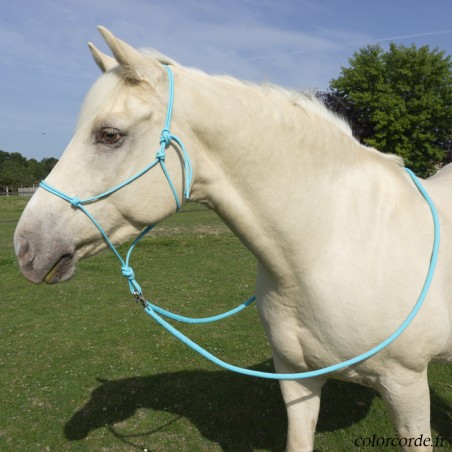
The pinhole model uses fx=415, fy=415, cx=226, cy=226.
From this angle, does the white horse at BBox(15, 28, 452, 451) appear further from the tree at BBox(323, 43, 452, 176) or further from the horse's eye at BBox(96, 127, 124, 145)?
the tree at BBox(323, 43, 452, 176)

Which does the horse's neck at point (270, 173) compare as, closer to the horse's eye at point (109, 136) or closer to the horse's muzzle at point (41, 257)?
the horse's eye at point (109, 136)

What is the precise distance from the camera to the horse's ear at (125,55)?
1634 mm

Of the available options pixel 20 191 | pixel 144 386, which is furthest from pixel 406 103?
pixel 20 191

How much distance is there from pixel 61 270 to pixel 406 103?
110 feet

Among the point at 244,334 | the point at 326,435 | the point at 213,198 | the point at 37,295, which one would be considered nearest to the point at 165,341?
the point at 244,334

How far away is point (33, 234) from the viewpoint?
5.86 feet

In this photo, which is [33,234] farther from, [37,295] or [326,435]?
[37,295]

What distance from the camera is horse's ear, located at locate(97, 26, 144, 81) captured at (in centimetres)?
163

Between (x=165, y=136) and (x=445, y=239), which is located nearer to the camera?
(x=165, y=136)

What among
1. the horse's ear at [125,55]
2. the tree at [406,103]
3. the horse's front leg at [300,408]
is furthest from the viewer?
the tree at [406,103]

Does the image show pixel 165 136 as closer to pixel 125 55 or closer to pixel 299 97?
pixel 125 55

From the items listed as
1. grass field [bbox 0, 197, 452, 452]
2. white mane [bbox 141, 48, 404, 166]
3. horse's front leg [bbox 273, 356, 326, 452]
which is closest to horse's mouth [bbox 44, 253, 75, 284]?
white mane [bbox 141, 48, 404, 166]

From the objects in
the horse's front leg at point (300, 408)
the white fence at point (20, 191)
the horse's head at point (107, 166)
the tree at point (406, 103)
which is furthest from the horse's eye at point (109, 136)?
the white fence at point (20, 191)

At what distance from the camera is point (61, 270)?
75.1 inches
